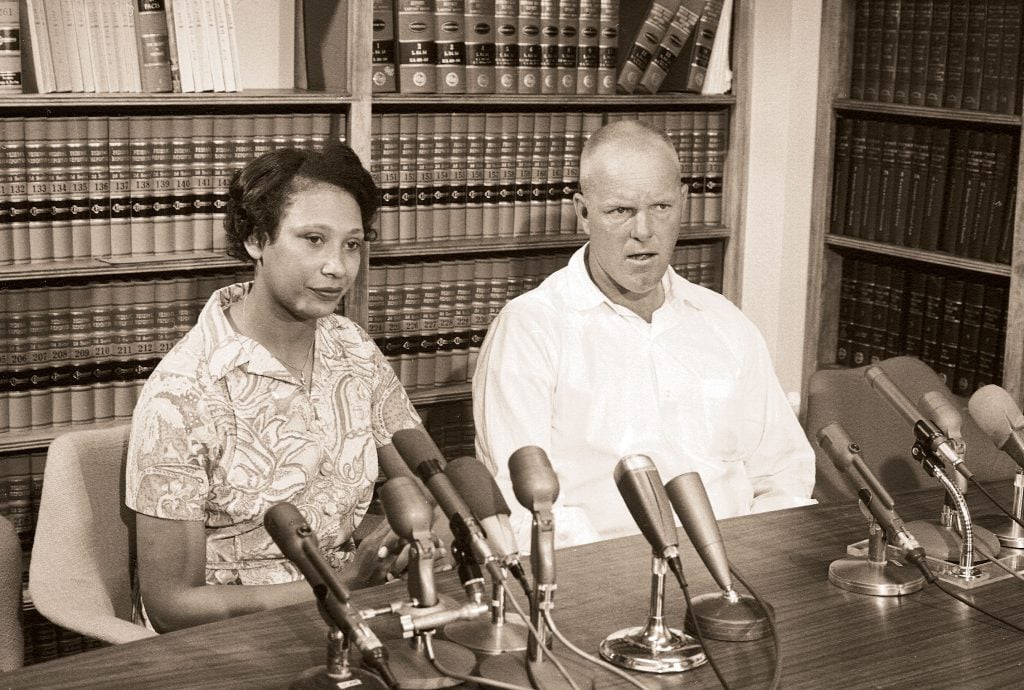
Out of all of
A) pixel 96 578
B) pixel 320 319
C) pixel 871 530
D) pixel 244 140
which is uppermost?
pixel 244 140

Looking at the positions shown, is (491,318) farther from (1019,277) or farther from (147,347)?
(1019,277)

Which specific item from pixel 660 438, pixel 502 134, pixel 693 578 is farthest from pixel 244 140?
pixel 693 578

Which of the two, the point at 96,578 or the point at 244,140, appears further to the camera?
the point at 244,140

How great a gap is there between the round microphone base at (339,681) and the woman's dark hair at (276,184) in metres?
0.97

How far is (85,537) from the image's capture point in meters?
2.23

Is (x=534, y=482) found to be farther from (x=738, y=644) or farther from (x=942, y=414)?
(x=942, y=414)

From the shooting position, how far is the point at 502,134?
3.46 meters

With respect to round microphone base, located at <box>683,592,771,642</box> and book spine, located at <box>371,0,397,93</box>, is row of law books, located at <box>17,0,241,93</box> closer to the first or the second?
book spine, located at <box>371,0,397,93</box>

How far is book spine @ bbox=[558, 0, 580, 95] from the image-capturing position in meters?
3.47

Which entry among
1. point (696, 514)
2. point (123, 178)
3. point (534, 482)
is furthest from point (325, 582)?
point (123, 178)

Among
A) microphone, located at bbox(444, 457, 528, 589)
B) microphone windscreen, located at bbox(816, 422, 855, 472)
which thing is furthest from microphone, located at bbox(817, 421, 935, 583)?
microphone, located at bbox(444, 457, 528, 589)

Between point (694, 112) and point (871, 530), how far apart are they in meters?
2.06

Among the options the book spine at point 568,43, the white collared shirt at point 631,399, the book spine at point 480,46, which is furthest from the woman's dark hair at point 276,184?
the book spine at point 568,43

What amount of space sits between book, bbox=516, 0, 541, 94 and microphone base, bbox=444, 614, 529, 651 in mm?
2034
